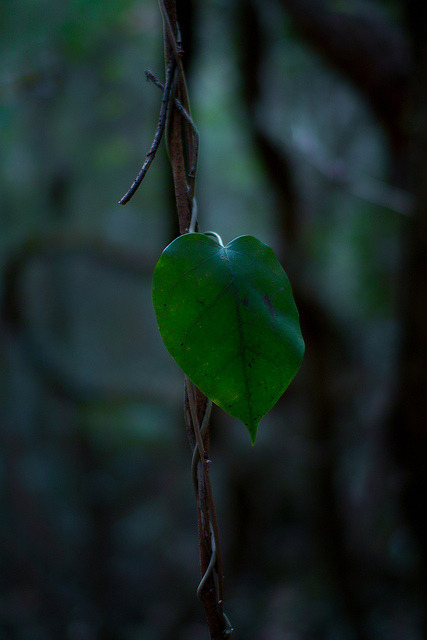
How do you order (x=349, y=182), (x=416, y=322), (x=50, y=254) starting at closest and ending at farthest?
(x=416, y=322), (x=349, y=182), (x=50, y=254)

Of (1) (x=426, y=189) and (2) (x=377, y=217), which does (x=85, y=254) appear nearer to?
(1) (x=426, y=189)

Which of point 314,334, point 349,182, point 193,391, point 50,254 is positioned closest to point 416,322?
point 314,334

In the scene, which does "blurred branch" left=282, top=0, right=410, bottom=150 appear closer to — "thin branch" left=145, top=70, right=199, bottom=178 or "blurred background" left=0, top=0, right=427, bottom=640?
"blurred background" left=0, top=0, right=427, bottom=640

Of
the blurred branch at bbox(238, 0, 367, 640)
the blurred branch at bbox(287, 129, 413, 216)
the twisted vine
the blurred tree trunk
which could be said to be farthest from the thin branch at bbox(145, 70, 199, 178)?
the blurred branch at bbox(238, 0, 367, 640)

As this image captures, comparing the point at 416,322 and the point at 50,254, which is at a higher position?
the point at 416,322

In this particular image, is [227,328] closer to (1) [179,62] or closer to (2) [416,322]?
(1) [179,62]

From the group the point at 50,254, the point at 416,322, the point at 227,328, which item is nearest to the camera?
the point at 227,328

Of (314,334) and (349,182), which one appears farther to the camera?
(314,334)
